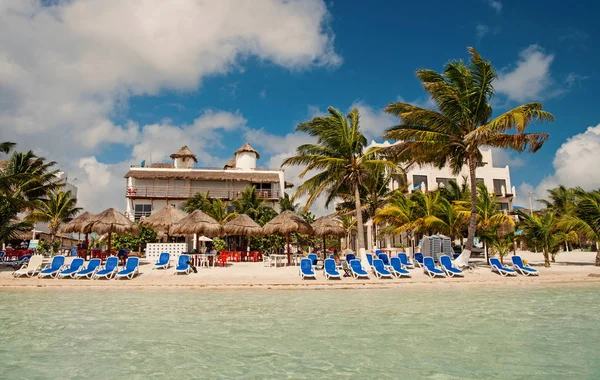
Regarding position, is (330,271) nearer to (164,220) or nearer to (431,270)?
(431,270)

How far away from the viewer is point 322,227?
1889cm

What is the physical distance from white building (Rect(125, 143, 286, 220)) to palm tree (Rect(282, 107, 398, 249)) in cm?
1774

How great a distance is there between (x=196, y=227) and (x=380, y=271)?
7.82 m

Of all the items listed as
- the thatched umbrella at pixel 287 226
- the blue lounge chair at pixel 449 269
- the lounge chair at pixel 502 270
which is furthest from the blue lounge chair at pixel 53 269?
the lounge chair at pixel 502 270

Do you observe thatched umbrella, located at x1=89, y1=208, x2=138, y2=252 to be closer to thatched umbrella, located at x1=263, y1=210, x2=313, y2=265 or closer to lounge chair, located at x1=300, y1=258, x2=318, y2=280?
thatched umbrella, located at x1=263, y1=210, x2=313, y2=265

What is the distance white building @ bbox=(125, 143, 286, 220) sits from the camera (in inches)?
1378

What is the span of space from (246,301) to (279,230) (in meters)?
8.55

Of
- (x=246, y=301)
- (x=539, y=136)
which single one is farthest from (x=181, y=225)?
(x=539, y=136)

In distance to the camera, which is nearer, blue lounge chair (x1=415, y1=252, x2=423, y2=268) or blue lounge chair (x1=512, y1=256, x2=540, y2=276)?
blue lounge chair (x1=512, y1=256, x2=540, y2=276)

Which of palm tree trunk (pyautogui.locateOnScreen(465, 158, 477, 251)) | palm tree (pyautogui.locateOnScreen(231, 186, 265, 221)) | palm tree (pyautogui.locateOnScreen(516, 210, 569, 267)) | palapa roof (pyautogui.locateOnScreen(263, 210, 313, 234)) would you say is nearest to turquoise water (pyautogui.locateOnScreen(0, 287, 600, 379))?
palm tree trunk (pyautogui.locateOnScreen(465, 158, 477, 251))

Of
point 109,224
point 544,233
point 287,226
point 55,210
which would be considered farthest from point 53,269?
point 544,233

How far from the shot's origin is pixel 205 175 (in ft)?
117

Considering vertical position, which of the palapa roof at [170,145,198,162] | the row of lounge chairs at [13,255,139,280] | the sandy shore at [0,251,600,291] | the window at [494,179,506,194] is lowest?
the sandy shore at [0,251,600,291]

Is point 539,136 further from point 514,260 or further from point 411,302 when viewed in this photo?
point 411,302
